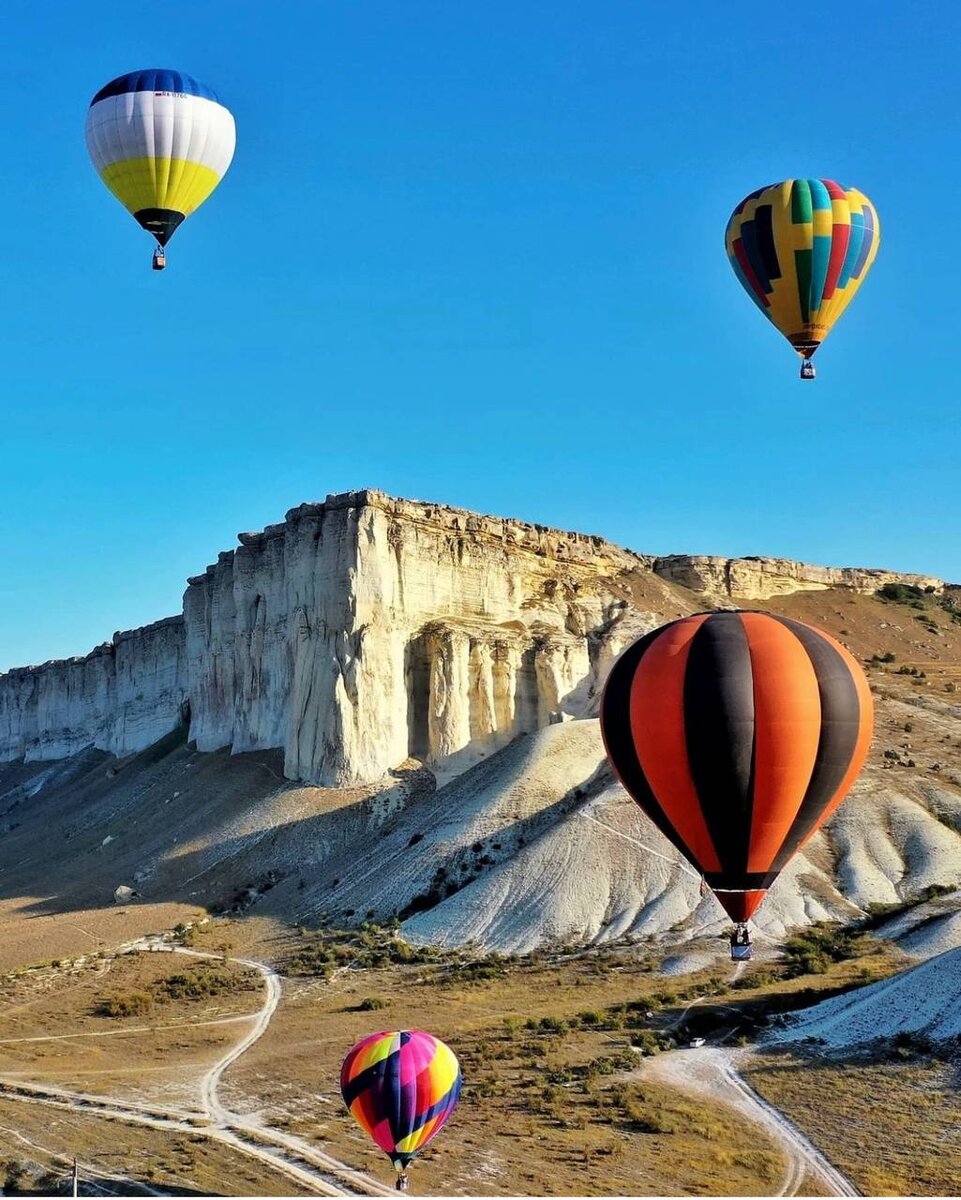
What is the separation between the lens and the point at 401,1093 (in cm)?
2170

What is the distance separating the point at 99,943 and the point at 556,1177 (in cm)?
2640

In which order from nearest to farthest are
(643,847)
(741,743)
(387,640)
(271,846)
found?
(741,743), (643,847), (271,846), (387,640)

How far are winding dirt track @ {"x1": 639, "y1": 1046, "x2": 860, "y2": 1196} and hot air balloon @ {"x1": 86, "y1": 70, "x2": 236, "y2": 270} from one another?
66.0ft

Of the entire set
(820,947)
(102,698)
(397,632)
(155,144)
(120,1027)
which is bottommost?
(120,1027)

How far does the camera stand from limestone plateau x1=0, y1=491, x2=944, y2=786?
57.0m

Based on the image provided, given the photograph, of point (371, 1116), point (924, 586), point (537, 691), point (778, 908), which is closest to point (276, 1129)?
point (371, 1116)

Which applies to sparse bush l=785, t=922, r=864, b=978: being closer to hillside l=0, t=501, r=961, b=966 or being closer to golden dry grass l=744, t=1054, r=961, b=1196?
hillside l=0, t=501, r=961, b=966

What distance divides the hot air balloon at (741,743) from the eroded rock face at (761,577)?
58.1m

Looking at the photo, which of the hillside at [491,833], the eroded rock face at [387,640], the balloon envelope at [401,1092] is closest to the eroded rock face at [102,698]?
the hillside at [491,833]

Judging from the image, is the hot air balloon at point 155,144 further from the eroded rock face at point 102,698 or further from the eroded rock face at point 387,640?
the eroded rock face at point 102,698

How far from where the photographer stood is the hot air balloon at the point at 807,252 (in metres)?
32.0

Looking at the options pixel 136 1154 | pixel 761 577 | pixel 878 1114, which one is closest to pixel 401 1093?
pixel 136 1154

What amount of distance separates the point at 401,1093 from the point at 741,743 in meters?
8.09

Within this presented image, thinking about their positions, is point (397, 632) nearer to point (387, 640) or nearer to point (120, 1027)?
point (387, 640)
